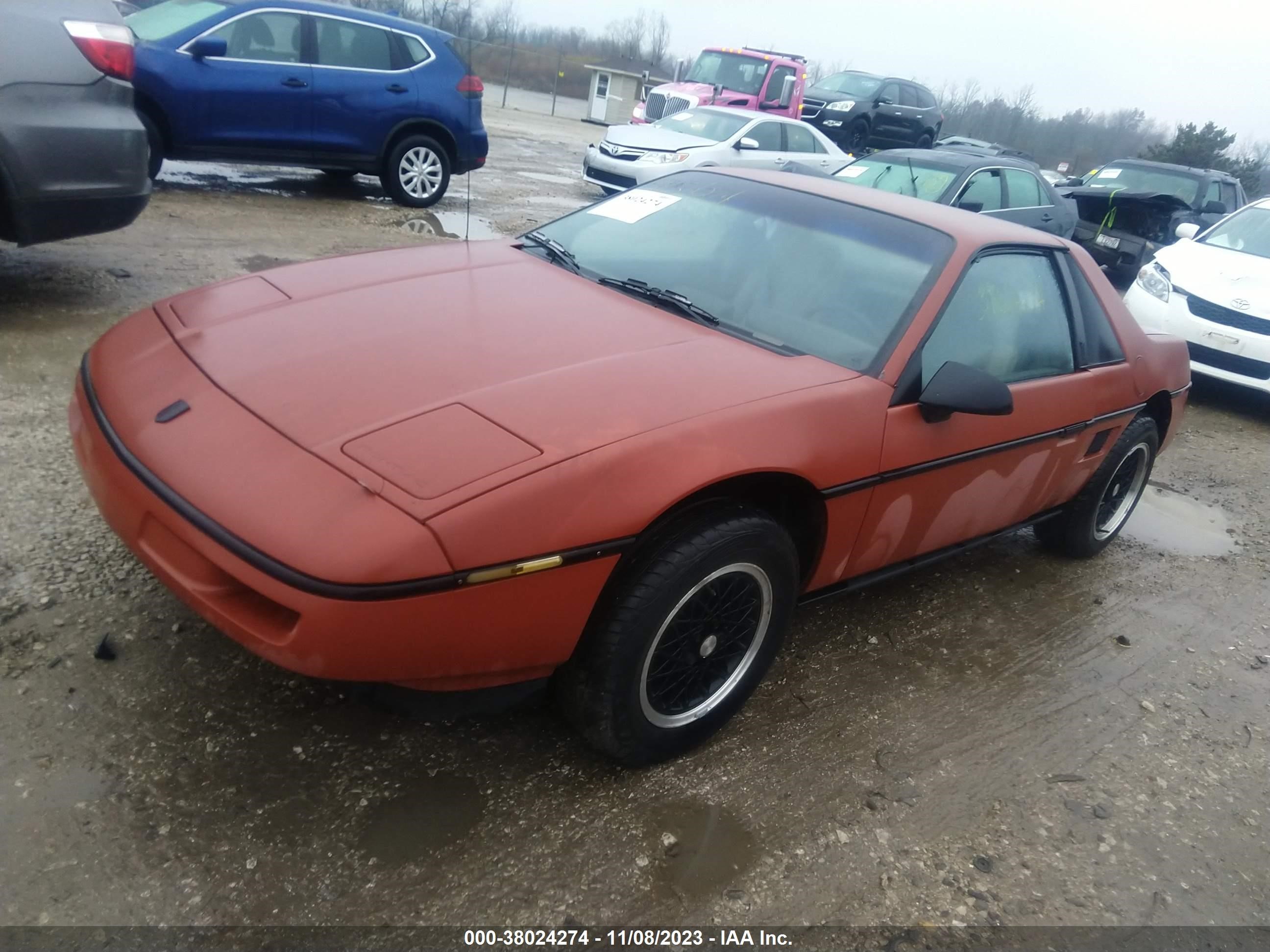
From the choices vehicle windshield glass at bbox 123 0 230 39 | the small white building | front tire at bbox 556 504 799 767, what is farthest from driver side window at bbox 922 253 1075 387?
the small white building

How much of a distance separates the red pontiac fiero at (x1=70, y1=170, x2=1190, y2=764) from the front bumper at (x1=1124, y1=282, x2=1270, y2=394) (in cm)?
409

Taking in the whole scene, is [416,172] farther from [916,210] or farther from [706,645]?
[706,645]

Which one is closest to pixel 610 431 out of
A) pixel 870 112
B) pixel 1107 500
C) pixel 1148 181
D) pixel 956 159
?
pixel 1107 500

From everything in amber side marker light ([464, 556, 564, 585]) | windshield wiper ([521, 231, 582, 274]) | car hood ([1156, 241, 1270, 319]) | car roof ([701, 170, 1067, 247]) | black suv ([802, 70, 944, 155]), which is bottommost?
black suv ([802, 70, 944, 155])

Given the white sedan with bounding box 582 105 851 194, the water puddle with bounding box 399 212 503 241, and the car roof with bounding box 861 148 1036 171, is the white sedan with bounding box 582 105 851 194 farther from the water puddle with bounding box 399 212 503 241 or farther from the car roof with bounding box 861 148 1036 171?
the water puddle with bounding box 399 212 503 241

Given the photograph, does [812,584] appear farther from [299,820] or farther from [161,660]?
[161,660]

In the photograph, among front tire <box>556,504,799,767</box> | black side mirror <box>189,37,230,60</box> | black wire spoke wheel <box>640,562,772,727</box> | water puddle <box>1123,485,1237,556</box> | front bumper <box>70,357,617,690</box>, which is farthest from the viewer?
black side mirror <box>189,37,230,60</box>

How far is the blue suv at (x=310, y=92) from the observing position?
7.57m

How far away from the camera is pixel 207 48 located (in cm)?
746

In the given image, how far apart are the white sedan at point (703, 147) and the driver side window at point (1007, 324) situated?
7.93 metres

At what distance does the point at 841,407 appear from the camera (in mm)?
2562

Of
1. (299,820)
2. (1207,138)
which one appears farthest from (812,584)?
(1207,138)

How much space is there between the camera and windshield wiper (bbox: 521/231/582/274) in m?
3.24

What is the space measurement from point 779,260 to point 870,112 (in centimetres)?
1812
